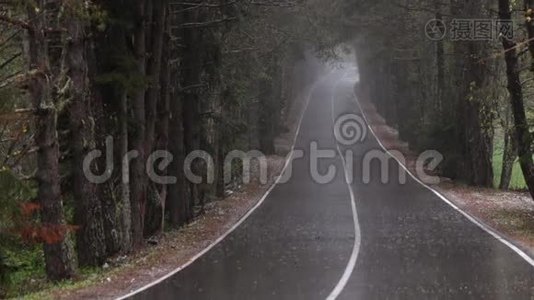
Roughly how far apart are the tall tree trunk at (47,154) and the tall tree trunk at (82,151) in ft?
4.63

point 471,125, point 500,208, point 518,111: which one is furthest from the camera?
point 471,125

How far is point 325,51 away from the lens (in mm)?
43375

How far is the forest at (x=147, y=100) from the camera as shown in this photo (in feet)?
49.8

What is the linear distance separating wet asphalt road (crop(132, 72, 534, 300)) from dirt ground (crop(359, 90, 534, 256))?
56 cm

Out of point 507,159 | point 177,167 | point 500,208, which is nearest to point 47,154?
point 177,167

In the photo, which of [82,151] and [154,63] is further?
[154,63]

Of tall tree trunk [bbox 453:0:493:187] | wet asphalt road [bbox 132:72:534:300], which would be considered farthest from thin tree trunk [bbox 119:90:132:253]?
tall tree trunk [bbox 453:0:493:187]

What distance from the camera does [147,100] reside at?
21969 mm

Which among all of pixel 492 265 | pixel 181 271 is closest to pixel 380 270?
pixel 492 265

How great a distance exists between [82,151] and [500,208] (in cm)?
1401

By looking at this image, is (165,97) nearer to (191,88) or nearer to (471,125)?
(191,88)

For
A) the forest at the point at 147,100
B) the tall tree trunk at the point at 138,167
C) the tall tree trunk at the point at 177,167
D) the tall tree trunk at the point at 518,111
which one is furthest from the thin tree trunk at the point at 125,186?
the tall tree trunk at the point at 518,111

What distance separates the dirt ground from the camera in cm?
1945

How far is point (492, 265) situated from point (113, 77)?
913 cm
